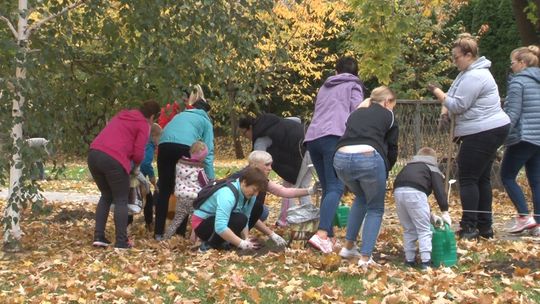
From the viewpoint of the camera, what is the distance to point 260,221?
8.93 m

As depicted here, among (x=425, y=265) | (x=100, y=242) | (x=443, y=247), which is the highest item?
(x=443, y=247)

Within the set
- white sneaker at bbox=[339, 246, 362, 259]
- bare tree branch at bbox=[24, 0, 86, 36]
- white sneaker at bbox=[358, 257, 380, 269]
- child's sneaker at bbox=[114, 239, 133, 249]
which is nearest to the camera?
white sneaker at bbox=[358, 257, 380, 269]

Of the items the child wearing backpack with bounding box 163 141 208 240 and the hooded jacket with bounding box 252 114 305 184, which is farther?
the hooded jacket with bounding box 252 114 305 184

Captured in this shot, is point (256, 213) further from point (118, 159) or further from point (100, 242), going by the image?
point (100, 242)

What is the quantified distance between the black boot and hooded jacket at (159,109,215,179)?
252cm

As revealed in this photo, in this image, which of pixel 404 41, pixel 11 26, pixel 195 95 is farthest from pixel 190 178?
pixel 404 41

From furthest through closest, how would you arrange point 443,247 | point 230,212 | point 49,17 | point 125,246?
point 49,17 → point 125,246 → point 230,212 → point 443,247

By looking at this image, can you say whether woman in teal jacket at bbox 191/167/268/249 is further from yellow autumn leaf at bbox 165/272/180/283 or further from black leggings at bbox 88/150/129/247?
yellow autumn leaf at bbox 165/272/180/283

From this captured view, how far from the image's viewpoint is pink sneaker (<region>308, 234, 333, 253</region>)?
7977 millimetres

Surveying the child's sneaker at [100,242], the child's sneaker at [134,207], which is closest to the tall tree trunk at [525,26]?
the child's sneaker at [134,207]

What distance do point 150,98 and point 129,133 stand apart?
108cm

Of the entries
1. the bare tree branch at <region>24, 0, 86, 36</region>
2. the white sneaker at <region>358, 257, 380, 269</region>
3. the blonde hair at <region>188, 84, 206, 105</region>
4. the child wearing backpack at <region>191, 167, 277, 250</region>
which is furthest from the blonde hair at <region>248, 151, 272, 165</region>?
the bare tree branch at <region>24, 0, 86, 36</region>

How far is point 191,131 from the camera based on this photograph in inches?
368

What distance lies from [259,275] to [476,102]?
2.90m
